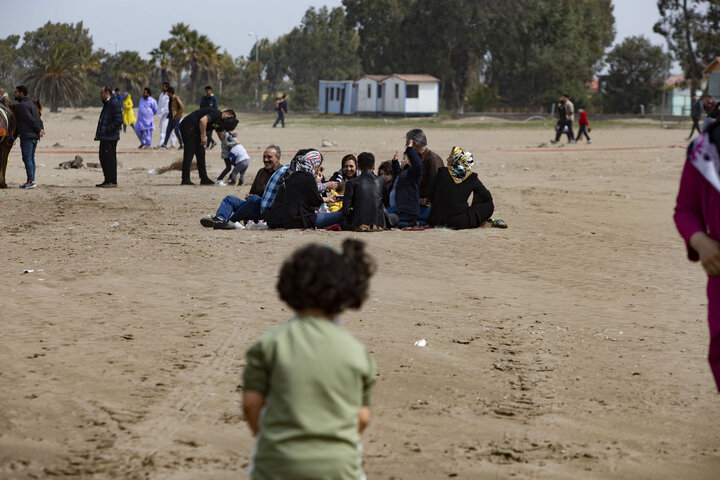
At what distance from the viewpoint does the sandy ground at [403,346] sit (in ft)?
14.6

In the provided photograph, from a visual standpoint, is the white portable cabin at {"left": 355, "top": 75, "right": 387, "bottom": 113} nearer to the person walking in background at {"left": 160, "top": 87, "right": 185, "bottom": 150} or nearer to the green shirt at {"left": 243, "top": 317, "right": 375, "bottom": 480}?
the person walking in background at {"left": 160, "top": 87, "right": 185, "bottom": 150}

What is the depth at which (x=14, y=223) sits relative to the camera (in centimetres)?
1189

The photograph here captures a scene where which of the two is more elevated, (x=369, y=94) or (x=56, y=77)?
(x=56, y=77)

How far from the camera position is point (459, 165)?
11.4 m

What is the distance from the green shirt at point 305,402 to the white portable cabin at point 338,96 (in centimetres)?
6515

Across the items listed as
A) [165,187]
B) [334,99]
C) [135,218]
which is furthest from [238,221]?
[334,99]

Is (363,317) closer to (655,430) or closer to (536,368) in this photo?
(536,368)

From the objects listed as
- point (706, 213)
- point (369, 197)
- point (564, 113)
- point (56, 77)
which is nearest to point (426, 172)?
point (369, 197)

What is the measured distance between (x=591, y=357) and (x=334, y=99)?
6270 cm

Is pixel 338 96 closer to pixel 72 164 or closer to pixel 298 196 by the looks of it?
pixel 72 164

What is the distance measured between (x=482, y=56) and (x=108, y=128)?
61.0 m

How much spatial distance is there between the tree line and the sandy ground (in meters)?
50.2

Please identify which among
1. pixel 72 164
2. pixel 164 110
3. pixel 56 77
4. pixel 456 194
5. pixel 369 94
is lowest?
pixel 72 164

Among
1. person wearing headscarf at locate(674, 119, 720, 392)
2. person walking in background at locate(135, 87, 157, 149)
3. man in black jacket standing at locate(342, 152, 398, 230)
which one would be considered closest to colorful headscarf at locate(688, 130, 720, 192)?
person wearing headscarf at locate(674, 119, 720, 392)
